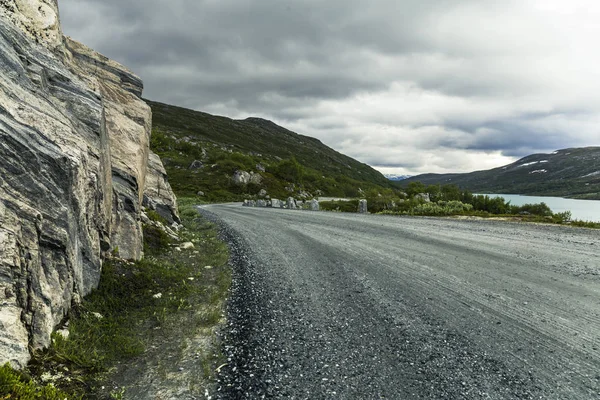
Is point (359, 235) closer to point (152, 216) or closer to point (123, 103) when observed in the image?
point (152, 216)

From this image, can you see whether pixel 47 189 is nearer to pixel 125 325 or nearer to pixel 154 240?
pixel 125 325

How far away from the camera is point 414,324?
6.68m

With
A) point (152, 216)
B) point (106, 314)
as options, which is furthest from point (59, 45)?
point (106, 314)

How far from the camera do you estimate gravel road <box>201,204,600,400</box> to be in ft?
15.7

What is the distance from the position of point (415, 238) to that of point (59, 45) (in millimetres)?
16240

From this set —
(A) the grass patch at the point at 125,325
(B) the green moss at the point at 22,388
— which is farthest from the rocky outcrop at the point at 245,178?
(B) the green moss at the point at 22,388

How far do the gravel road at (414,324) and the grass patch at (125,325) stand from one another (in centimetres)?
77

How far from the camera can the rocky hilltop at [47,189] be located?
472 cm

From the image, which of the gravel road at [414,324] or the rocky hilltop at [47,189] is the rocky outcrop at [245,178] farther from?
the rocky hilltop at [47,189]

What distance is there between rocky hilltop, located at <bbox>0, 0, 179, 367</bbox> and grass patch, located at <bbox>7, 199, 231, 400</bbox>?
14.0 inches

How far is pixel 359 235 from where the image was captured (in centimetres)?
1669

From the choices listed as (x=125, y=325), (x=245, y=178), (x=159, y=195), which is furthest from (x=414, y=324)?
(x=245, y=178)

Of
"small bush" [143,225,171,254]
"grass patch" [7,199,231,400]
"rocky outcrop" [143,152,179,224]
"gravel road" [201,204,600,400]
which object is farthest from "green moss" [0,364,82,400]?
"rocky outcrop" [143,152,179,224]

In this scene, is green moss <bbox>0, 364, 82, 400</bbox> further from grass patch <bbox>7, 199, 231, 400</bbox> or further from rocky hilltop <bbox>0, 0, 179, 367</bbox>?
rocky hilltop <bbox>0, 0, 179, 367</bbox>
